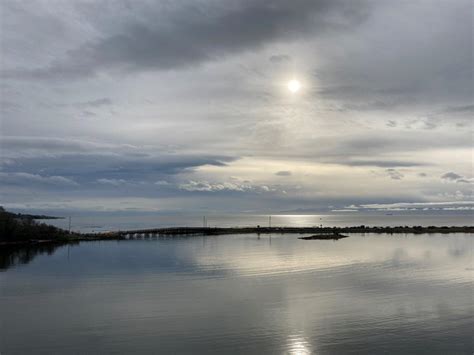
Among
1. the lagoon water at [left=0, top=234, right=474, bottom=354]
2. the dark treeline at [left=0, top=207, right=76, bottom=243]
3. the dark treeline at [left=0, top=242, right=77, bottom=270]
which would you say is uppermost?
the dark treeline at [left=0, top=207, right=76, bottom=243]

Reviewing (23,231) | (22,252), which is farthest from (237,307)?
(23,231)

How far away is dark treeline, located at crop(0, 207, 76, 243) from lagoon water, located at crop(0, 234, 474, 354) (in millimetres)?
31734

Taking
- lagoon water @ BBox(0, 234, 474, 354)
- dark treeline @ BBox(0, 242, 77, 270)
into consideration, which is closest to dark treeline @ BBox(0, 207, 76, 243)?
dark treeline @ BBox(0, 242, 77, 270)

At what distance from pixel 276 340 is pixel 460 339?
1117cm

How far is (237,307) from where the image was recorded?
32094mm

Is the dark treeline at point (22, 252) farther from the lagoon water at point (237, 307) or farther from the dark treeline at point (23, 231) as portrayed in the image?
the dark treeline at point (23, 231)

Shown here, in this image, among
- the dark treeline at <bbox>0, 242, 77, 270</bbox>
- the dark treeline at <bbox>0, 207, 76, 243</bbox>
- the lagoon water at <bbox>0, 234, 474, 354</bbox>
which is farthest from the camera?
the dark treeline at <bbox>0, 207, 76, 243</bbox>

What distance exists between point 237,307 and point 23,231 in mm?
73851

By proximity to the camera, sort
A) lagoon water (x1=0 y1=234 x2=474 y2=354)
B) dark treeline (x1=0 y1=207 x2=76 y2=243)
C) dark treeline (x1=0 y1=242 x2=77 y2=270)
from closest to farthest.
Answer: lagoon water (x1=0 y1=234 x2=474 y2=354) → dark treeline (x1=0 y1=242 x2=77 y2=270) → dark treeline (x1=0 y1=207 x2=76 y2=243)

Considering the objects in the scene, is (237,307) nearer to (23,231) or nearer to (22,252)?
(22,252)

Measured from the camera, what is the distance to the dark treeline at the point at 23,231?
8556cm

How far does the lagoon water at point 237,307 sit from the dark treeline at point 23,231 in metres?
31.7

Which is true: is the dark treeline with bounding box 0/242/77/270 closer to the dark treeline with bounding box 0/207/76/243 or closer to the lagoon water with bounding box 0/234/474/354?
the lagoon water with bounding box 0/234/474/354

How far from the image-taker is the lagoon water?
2392 centimetres
